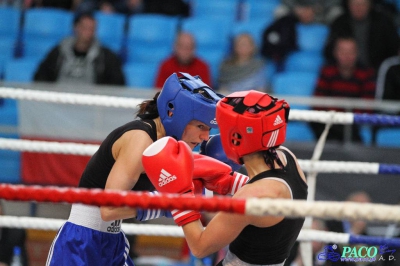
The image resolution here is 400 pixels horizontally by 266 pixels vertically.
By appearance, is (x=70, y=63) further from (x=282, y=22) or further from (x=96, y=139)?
(x=282, y=22)

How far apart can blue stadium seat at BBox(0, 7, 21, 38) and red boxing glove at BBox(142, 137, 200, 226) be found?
4.84 m

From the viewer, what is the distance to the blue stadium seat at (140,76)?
5984 mm

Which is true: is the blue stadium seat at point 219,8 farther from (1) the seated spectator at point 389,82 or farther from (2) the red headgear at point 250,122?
(2) the red headgear at point 250,122

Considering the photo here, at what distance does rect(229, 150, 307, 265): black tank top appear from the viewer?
2.17 meters

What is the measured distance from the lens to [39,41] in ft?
21.5

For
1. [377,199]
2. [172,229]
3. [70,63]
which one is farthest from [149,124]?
[70,63]

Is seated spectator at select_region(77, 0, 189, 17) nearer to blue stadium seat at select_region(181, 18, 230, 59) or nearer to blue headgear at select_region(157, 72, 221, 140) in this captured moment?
blue stadium seat at select_region(181, 18, 230, 59)

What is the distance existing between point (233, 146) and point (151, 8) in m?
4.76

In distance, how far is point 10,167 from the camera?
16.7ft

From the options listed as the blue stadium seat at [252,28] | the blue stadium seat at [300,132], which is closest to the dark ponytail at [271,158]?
the blue stadium seat at [300,132]

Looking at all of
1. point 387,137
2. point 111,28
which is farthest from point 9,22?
point 387,137

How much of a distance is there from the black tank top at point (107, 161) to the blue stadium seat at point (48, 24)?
166 inches

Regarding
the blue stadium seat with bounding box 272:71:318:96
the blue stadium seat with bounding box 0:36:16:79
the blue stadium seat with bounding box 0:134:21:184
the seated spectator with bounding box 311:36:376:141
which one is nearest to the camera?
the blue stadium seat with bounding box 0:134:21:184

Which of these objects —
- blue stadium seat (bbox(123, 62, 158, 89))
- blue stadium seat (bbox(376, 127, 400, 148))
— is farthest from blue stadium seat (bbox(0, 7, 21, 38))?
blue stadium seat (bbox(376, 127, 400, 148))
